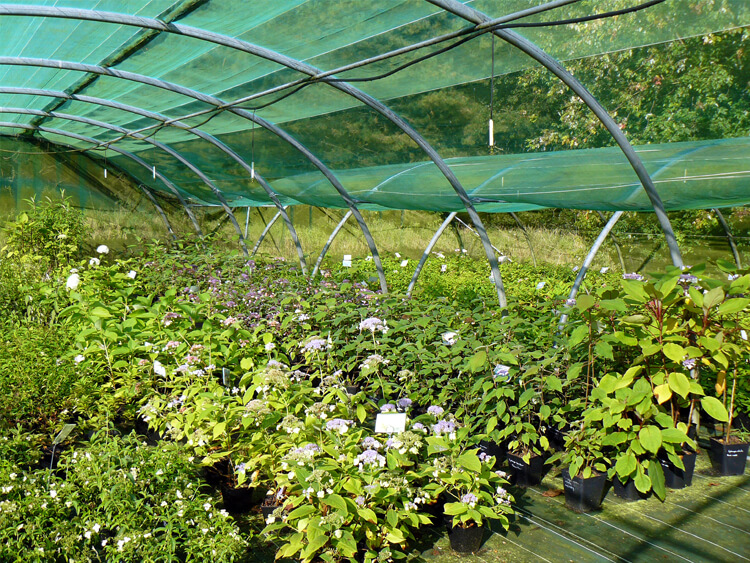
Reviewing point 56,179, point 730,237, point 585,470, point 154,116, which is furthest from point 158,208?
point 585,470

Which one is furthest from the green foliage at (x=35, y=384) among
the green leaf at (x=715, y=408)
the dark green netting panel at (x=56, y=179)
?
the dark green netting panel at (x=56, y=179)

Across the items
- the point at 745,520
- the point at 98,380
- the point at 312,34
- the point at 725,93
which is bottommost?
the point at 745,520

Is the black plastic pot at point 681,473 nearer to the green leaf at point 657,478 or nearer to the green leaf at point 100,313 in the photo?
the green leaf at point 657,478

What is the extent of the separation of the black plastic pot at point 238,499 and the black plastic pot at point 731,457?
2.60 m

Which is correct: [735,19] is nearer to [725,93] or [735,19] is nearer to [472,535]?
[725,93]

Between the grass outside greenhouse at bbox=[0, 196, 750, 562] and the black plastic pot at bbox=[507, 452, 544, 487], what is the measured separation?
14 mm

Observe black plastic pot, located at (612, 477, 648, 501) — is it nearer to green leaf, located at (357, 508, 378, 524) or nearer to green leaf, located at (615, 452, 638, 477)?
green leaf, located at (615, 452, 638, 477)

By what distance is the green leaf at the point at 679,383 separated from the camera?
2810 mm

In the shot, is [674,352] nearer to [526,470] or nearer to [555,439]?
[526,470]

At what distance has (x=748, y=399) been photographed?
12.4 ft

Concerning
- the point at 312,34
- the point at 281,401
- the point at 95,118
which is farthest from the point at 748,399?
the point at 95,118

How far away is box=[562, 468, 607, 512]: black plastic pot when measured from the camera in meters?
2.95

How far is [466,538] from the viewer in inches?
99.6

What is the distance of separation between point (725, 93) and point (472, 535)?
3.37 metres
